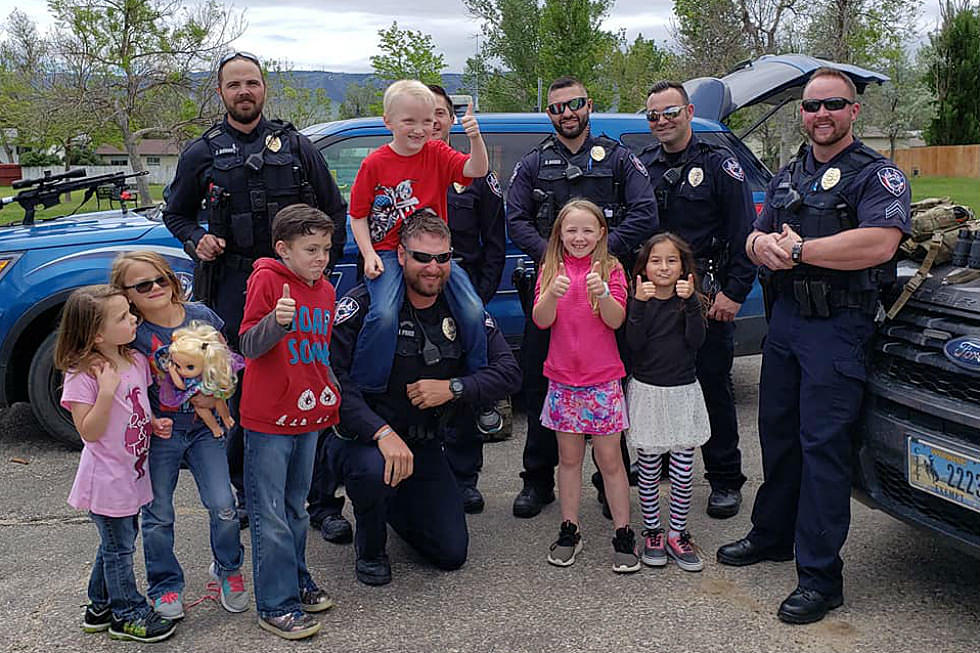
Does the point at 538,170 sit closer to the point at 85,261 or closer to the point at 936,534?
the point at 936,534

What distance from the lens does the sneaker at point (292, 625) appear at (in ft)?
9.91

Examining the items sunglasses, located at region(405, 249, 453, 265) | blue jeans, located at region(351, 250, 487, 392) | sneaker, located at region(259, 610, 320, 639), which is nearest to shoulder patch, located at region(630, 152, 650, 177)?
blue jeans, located at region(351, 250, 487, 392)

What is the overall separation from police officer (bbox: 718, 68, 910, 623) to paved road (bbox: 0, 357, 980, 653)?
0.81ft

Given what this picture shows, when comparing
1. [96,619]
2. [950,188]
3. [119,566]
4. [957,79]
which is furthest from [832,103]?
[957,79]

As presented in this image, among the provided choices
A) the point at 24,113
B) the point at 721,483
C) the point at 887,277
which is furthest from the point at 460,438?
the point at 24,113

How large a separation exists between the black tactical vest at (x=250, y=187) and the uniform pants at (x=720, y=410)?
2.06 metres

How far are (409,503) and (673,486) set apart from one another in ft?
3.66

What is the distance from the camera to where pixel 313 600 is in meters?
3.25

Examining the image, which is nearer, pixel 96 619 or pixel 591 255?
pixel 96 619

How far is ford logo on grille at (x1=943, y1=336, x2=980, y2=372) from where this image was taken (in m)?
2.71

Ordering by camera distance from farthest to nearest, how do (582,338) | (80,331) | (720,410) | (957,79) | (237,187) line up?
1. (957,79)
2. (720,410)
3. (237,187)
4. (582,338)
5. (80,331)

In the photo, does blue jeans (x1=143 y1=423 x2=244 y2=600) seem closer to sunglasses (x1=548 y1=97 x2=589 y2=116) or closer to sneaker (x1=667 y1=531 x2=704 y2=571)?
sneaker (x1=667 y1=531 x2=704 y2=571)

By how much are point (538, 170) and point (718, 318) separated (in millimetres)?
1102

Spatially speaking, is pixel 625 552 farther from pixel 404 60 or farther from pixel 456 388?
pixel 404 60
